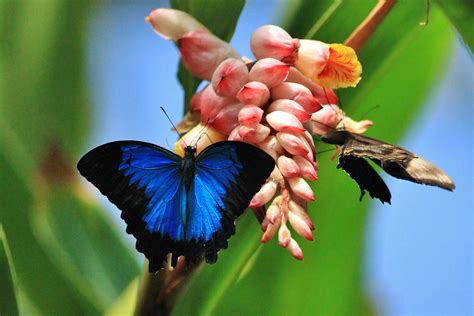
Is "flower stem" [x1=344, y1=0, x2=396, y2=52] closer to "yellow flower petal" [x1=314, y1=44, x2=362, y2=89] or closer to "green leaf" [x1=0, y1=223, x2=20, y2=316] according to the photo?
"yellow flower petal" [x1=314, y1=44, x2=362, y2=89]

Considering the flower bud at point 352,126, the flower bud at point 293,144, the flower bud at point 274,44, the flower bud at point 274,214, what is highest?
the flower bud at point 274,44

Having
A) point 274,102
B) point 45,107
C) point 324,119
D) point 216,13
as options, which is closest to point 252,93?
point 274,102

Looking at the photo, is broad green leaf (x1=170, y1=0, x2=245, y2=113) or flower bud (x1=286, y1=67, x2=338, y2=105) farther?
broad green leaf (x1=170, y1=0, x2=245, y2=113)

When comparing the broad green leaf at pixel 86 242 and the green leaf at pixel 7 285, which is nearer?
the green leaf at pixel 7 285

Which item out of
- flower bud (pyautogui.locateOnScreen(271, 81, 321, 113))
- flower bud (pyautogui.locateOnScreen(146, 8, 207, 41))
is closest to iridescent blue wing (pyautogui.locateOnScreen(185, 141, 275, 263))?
flower bud (pyautogui.locateOnScreen(271, 81, 321, 113))

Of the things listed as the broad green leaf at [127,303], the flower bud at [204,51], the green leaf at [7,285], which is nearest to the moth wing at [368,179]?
the flower bud at [204,51]

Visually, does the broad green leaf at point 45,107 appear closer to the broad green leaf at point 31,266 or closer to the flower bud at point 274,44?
the broad green leaf at point 31,266

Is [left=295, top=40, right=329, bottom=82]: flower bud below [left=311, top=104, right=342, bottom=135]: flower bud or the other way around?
the other way around

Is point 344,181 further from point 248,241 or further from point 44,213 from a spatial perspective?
point 44,213
